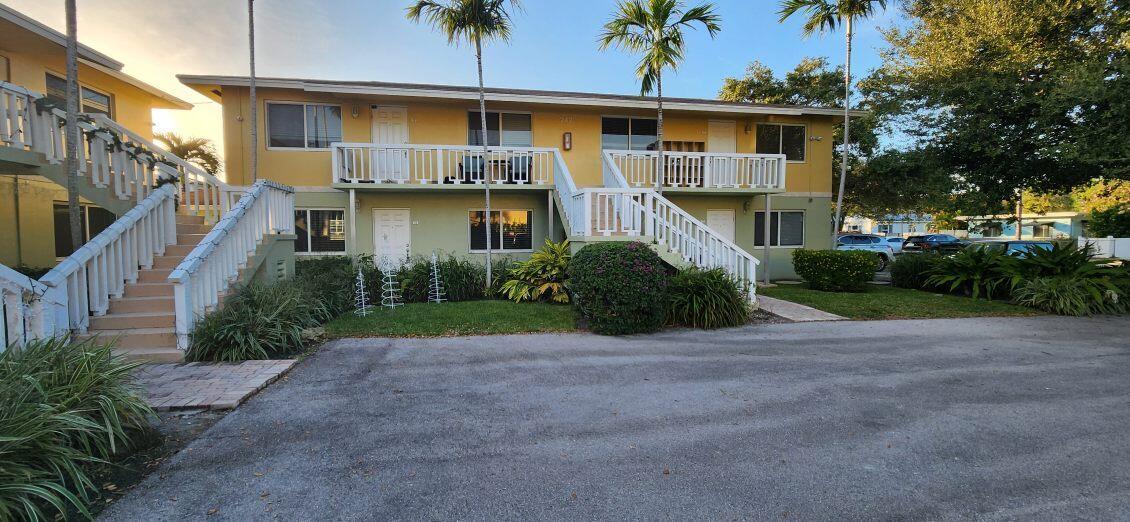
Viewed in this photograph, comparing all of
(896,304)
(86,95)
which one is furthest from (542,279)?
(86,95)

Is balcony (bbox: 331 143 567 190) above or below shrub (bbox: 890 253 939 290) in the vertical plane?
above

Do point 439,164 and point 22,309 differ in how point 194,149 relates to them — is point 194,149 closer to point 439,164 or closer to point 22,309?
point 439,164

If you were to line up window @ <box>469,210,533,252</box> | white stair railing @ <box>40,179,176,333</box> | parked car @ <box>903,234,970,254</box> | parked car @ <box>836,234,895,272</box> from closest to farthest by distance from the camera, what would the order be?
white stair railing @ <box>40,179,176,333</box> < window @ <box>469,210,533,252</box> < parked car @ <box>836,234,895,272</box> < parked car @ <box>903,234,970,254</box>

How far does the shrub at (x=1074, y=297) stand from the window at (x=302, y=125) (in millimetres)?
16700

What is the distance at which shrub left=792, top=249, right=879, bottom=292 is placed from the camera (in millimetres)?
11844

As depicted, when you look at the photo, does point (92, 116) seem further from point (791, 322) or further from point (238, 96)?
point (791, 322)

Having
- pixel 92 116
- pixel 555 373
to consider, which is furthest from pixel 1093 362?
pixel 92 116

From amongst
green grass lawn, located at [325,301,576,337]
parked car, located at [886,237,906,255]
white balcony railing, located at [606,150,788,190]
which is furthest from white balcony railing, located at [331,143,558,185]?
parked car, located at [886,237,906,255]

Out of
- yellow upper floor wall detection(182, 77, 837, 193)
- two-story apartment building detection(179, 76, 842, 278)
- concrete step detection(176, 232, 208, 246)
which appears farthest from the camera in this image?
yellow upper floor wall detection(182, 77, 837, 193)

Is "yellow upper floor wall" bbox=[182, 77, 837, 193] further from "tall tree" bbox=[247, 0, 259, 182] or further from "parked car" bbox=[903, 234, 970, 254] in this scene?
"parked car" bbox=[903, 234, 970, 254]

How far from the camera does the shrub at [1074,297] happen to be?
9273 mm

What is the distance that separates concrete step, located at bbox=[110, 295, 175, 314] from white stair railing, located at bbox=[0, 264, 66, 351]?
132 centimetres

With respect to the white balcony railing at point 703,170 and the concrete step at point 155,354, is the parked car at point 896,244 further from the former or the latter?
the concrete step at point 155,354

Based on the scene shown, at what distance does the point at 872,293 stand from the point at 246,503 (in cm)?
1321
